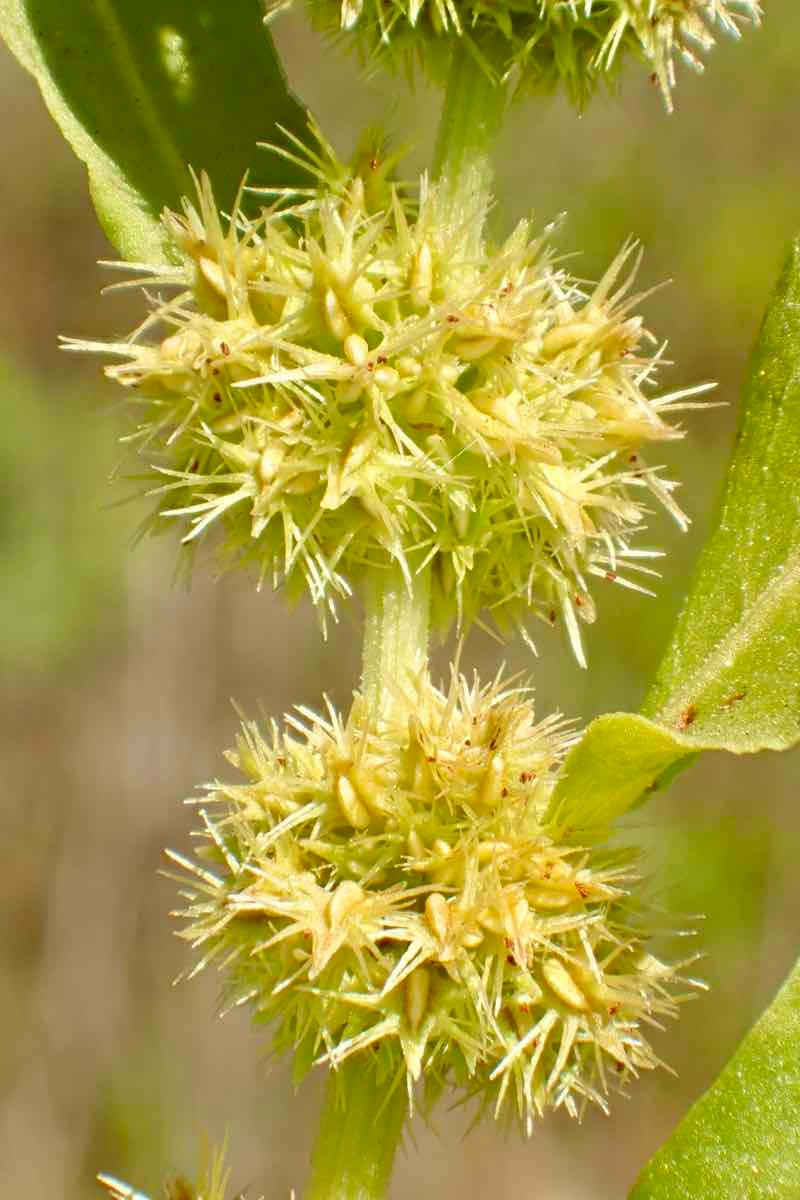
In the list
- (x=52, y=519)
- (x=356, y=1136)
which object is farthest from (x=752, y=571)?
(x=52, y=519)

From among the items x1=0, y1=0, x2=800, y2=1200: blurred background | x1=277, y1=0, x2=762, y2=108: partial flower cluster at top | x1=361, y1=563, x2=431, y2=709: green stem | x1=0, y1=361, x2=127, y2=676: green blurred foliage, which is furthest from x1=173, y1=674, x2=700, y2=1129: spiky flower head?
x1=0, y1=361, x2=127, y2=676: green blurred foliage

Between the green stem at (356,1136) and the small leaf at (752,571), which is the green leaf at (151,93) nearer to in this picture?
the small leaf at (752,571)

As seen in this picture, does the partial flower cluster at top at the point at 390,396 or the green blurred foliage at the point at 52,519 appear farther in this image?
the green blurred foliage at the point at 52,519

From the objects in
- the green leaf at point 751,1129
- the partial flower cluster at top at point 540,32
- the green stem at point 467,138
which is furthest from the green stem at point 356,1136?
the partial flower cluster at top at point 540,32

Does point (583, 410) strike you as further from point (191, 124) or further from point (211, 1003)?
point (211, 1003)

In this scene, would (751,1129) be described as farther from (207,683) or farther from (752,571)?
(207,683)

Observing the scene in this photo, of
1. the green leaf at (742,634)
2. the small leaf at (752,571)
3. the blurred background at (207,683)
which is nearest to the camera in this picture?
the green leaf at (742,634)

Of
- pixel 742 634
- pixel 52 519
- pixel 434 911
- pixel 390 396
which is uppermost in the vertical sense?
pixel 52 519
